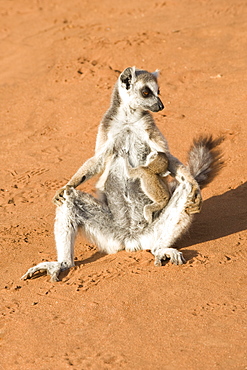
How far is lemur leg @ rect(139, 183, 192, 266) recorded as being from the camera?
745 centimetres

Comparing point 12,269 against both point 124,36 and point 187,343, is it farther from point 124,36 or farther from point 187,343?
point 124,36

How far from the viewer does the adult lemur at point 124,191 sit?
7.59 meters

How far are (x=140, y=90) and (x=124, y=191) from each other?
4.06 ft

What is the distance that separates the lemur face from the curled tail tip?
6.77 feet

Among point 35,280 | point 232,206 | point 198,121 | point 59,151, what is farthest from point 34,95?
point 35,280

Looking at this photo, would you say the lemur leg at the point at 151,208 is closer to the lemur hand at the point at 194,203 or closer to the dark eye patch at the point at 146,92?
the lemur hand at the point at 194,203

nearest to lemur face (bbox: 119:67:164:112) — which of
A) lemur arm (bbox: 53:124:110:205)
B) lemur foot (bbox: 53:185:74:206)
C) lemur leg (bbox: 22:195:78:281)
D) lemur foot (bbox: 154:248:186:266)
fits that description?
lemur arm (bbox: 53:124:110:205)

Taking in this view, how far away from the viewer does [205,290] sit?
6512 mm

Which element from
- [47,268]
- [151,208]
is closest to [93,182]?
[151,208]

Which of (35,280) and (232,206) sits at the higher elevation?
(35,280)

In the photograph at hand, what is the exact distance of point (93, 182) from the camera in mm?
10867

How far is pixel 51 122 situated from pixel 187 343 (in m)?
8.07

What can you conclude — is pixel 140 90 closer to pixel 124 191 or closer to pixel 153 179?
pixel 153 179

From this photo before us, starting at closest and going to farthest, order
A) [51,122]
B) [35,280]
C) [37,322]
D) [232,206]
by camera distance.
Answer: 1. [37,322]
2. [35,280]
3. [232,206]
4. [51,122]
